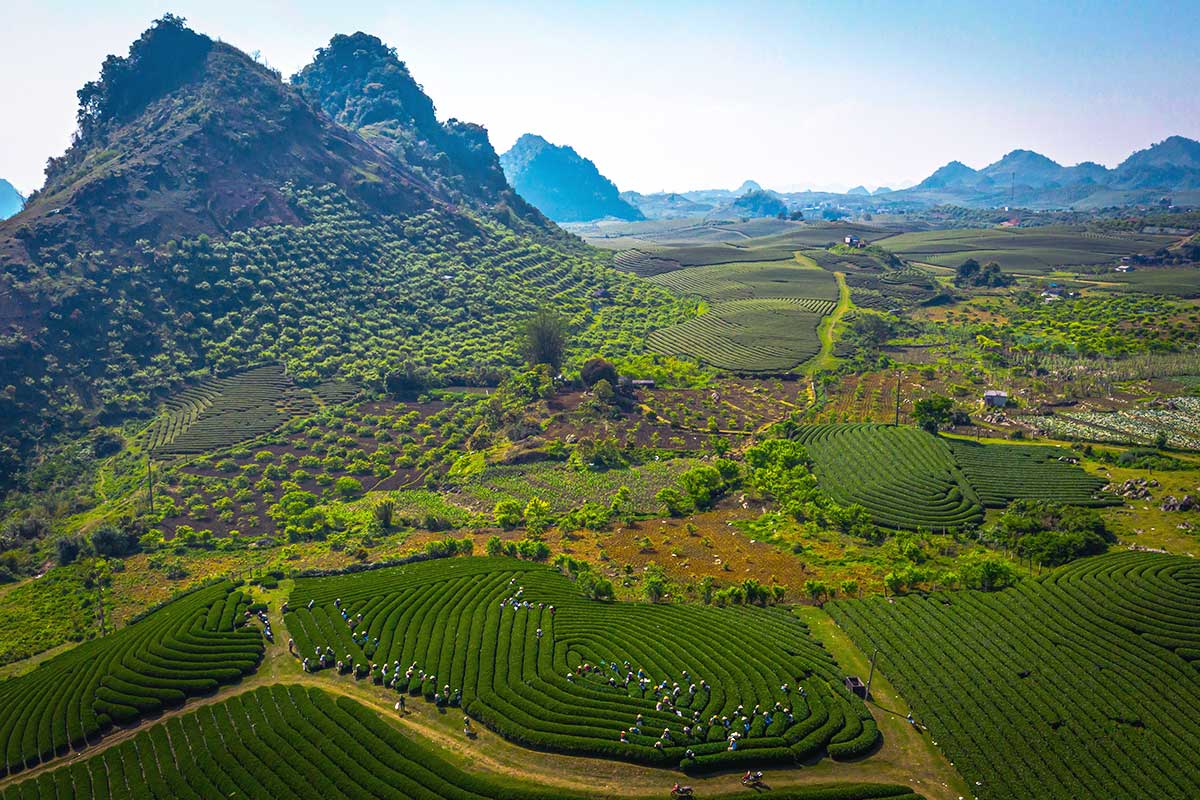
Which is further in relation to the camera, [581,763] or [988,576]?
[988,576]

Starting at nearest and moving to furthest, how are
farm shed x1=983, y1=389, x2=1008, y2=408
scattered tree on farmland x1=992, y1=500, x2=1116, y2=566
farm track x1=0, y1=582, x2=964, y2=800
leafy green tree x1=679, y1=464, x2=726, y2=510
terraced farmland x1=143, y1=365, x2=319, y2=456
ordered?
farm track x1=0, y1=582, x2=964, y2=800 < scattered tree on farmland x1=992, y1=500, x2=1116, y2=566 < leafy green tree x1=679, y1=464, x2=726, y2=510 < terraced farmland x1=143, y1=365, x2=319, y2=456 < farm shed x1=983, y1=389, x2=1008, y2=408

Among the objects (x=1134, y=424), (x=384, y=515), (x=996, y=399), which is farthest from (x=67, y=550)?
(x=1134, y=424)

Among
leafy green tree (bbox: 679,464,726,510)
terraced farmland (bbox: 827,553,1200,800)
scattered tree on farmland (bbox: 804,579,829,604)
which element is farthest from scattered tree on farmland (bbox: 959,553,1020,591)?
leafy green tree (bbox: 679,464,726,510)

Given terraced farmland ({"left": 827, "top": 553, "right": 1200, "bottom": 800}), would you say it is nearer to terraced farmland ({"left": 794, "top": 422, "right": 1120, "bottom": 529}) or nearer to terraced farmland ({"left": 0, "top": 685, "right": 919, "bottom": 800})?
terraced farmland ({"left": 0, "top": 685, "right": 919, "bottom": 800})

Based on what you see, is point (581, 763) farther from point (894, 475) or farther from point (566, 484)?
point (894, 475)

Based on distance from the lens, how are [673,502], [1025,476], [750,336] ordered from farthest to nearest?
1. [750,336]
2. [673,502]
3. [1025,476]

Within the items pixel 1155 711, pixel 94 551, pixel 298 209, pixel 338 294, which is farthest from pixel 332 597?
pixel 298 209

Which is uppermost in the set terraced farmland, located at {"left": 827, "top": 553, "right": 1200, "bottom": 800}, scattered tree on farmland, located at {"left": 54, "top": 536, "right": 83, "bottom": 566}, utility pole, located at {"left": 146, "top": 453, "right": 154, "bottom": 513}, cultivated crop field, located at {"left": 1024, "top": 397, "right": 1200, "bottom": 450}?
utility pole, located at {"left": 146, "top": 453, "right": 154, "bottom": 513}

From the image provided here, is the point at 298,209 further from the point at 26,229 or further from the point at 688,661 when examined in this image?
the point at 688,661
